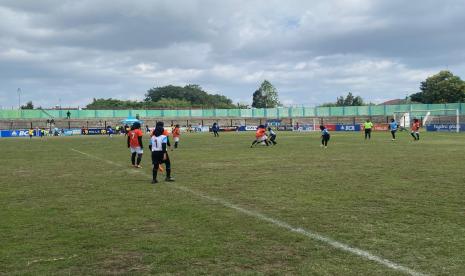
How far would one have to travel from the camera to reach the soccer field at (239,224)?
5809 mm

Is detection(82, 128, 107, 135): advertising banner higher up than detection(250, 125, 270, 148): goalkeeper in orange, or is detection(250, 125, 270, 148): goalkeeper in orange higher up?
detection(250, 125, 270, 148): goalkeeper in orange

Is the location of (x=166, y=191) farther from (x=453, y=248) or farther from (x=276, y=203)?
(x=453, y=248)

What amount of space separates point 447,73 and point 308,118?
35.1m

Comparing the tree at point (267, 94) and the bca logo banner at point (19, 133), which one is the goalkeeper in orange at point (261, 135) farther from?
the tree at point (267, 94)

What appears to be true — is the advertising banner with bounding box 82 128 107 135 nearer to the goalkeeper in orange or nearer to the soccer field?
the goalkeeper in orange

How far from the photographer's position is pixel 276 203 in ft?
32.3

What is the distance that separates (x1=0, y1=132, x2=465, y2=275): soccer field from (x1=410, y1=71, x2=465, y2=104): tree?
93.2 metres

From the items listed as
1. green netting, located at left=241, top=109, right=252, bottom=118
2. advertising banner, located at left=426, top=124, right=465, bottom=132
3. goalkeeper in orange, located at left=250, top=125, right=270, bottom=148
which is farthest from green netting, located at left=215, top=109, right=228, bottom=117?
goalkeeper in orange, located at left=250, top=125, right=270, bottom=148

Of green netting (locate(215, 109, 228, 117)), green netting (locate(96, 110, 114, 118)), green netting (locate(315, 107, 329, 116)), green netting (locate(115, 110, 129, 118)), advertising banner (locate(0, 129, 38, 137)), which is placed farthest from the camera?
green netting (locate(215, 109, 228, 117))

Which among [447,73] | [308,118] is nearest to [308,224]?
[308,118]

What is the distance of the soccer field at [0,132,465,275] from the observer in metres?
5.81

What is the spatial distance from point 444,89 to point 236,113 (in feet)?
147

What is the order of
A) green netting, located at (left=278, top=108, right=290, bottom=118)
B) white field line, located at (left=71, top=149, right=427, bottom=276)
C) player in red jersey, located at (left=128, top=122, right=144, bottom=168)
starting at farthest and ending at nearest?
1. green netting, located at (left=278, top=108, right=290, bottom=118)
2. player in red jersey, located at (left=128, top=122, right=144, bottom=168)
3. white field line, located at (left=71, top=149, right=427, bottom=276)

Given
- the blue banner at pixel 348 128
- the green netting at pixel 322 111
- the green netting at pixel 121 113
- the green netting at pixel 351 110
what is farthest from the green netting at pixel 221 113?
the blue banner at pixel 348 128
